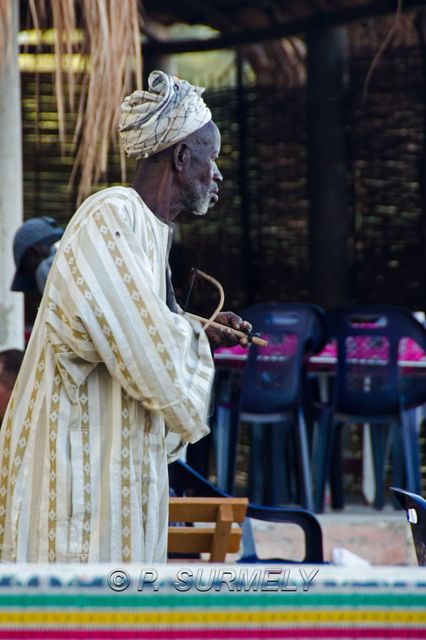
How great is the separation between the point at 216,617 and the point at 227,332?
112cm

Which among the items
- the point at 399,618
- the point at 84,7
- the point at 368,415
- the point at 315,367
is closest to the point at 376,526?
the point at 368,415

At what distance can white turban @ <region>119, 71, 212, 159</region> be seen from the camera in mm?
2918

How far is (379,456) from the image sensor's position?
7277 mm

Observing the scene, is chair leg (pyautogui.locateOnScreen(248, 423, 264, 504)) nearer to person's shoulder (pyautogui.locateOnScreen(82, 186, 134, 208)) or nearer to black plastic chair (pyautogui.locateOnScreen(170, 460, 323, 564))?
black plastic chair (pyautogui.locateOnScreen(170, 460, 323, 564))


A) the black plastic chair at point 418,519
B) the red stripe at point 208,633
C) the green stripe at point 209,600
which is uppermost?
the green stripe at point 209,600

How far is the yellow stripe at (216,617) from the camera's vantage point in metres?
1.83

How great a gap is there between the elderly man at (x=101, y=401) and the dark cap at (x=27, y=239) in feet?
9.63

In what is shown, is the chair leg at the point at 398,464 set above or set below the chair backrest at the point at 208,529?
below


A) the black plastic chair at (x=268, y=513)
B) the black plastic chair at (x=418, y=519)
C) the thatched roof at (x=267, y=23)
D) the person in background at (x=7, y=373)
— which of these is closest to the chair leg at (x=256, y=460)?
the thatched roof at (x=267, y=23)

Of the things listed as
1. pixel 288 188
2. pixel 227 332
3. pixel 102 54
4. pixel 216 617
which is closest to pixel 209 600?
pixel 216 617

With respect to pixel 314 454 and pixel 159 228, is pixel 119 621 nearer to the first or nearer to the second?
pixel 159 228

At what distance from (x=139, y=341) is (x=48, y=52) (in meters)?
6.83

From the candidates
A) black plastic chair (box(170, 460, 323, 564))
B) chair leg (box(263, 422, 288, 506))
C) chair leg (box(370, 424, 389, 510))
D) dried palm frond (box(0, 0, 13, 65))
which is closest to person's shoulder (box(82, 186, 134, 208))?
black plastic chair (box(170, 460, 323, 564))

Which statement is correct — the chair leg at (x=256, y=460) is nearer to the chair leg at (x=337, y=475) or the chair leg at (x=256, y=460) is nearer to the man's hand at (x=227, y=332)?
the chair leg at (x=337, y=475)
